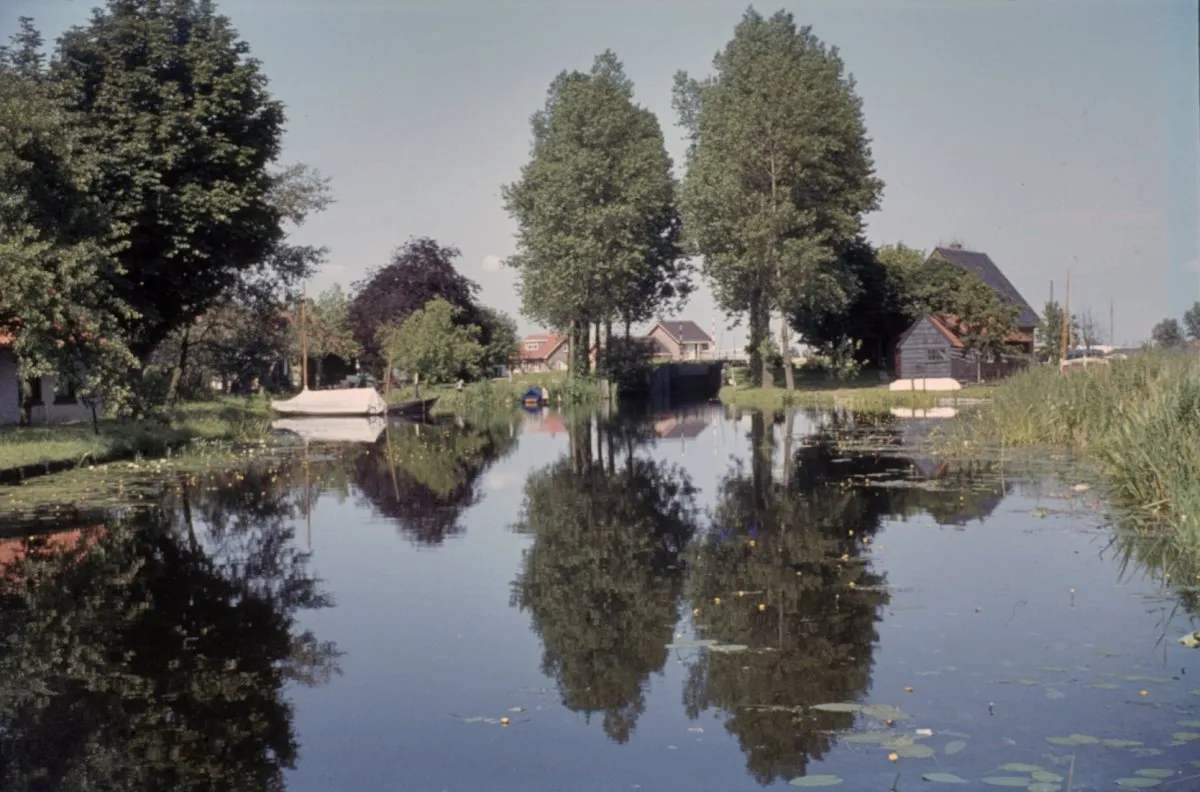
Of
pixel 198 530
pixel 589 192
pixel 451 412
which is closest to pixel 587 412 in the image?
pixel 451 412

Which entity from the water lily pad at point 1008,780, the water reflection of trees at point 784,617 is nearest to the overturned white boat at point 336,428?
the water reflection of trees at point 784,617

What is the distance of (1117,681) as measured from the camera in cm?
772

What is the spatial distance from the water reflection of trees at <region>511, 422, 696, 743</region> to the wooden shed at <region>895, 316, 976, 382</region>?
46.5 m

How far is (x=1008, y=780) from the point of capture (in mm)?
5973

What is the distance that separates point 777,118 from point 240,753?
5270cm

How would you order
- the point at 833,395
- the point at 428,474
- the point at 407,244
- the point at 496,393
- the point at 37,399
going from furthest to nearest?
the point at 407,244
the point at 496,393
the point at 833,395
the point at 37,399
the point at 428,474

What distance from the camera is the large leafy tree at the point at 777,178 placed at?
56.1 m

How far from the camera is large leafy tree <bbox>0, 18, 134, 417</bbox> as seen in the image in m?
23.0

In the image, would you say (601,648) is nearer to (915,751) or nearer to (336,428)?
(915,751)

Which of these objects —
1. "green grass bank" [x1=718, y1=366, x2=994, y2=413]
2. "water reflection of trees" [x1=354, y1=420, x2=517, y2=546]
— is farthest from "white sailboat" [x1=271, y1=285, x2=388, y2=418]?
"green grass bank" [x1=718, y1=366, x2=994, y2=413]

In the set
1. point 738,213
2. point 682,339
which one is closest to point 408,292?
point 738,213

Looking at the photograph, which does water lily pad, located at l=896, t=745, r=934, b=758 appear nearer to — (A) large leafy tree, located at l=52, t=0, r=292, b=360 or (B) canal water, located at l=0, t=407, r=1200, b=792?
(B) canal water, located at l=0, t=407, r=1200, b=792

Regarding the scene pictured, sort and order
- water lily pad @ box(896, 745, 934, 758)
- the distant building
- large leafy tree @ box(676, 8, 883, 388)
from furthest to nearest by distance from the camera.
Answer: large leafy tree @ box(676, 8, 883, 388) < the distant building < water lily pad @ box(896, 745, 934, 758)

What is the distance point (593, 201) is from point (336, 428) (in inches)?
1058
